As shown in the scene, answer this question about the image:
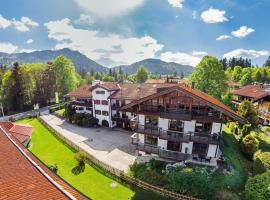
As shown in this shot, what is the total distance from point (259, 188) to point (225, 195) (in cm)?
310

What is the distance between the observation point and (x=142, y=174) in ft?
66.6

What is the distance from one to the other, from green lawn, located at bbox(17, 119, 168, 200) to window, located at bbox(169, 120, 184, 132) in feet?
26.7

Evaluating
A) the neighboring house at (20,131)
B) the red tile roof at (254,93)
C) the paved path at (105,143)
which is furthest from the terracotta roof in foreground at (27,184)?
the red tile roof at (254,93)

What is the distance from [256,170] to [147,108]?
1515 centimetres

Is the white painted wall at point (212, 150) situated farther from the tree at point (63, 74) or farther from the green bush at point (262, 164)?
the tree at point (63, 74)

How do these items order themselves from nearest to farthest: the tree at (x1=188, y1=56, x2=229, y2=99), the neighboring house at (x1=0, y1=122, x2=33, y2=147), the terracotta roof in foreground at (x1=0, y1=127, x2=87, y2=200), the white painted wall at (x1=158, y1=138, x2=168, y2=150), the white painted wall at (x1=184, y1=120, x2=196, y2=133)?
1. the terracotta roof in foreground at (x1=0, y1=127, x2=87, y2=200)
2. the white painted wall at (x1=184, y1=120, x2=196, y2=133)
3. the white painted wall at (x1=158, y1=138, x2=168, y2=150)
4. the neighboring house at (x1=0, y1=122, x2=33, y2=147)
5. the tree at (x1=188, y1=56, x2=229, y2=99)

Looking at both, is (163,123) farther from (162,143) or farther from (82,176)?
(82,176)

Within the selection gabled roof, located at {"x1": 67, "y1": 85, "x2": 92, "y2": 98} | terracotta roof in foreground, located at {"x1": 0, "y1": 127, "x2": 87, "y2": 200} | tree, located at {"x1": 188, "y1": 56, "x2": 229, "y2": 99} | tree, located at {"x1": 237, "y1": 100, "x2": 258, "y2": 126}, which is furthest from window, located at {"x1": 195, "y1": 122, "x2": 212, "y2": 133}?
gabled roof, located at {"x1": 67, "y1": 85, "x2": 92, "y2": 98}

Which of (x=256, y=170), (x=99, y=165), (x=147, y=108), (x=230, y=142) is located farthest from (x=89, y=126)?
(x=256, y=170)

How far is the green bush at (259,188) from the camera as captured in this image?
1566cm

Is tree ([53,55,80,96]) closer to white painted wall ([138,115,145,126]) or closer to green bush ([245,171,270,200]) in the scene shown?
white painted wall ([138,115,145,126])

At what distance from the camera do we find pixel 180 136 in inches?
858

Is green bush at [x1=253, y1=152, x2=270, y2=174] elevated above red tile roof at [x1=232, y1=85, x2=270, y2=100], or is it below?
below

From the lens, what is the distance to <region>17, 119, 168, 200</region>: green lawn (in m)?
18.8
